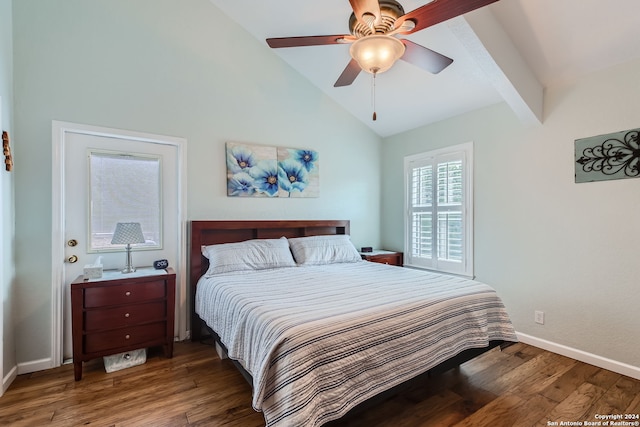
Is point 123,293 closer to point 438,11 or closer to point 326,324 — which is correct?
point 326,324

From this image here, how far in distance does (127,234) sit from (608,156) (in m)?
4.05

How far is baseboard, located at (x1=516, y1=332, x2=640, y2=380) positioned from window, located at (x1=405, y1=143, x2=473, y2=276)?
0.84 m

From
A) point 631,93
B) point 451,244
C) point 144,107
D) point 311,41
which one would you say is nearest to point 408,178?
point 451,244

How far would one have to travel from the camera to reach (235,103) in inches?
132

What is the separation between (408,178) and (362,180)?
0.64m

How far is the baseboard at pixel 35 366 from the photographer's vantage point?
239 centimetres

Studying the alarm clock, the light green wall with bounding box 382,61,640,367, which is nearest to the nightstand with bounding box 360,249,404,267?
the light green wall with bounding box 382,61,640,367

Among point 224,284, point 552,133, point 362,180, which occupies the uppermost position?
point 552,133

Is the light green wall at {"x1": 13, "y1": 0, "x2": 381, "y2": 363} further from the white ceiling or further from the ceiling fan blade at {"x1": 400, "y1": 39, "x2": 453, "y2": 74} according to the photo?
the ceiling fan blade at {"x1": 400, "y1": 39, "x2": 453, "y2": 74}

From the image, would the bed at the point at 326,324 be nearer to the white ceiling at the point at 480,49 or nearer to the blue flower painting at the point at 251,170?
the blue flower painting at the point at 251,170

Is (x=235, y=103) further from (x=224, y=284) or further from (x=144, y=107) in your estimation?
(x=224, y=284)

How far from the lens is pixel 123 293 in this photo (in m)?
2.44

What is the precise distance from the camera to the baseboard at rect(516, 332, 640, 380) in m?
2.38

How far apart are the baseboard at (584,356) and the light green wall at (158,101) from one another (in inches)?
95.9
